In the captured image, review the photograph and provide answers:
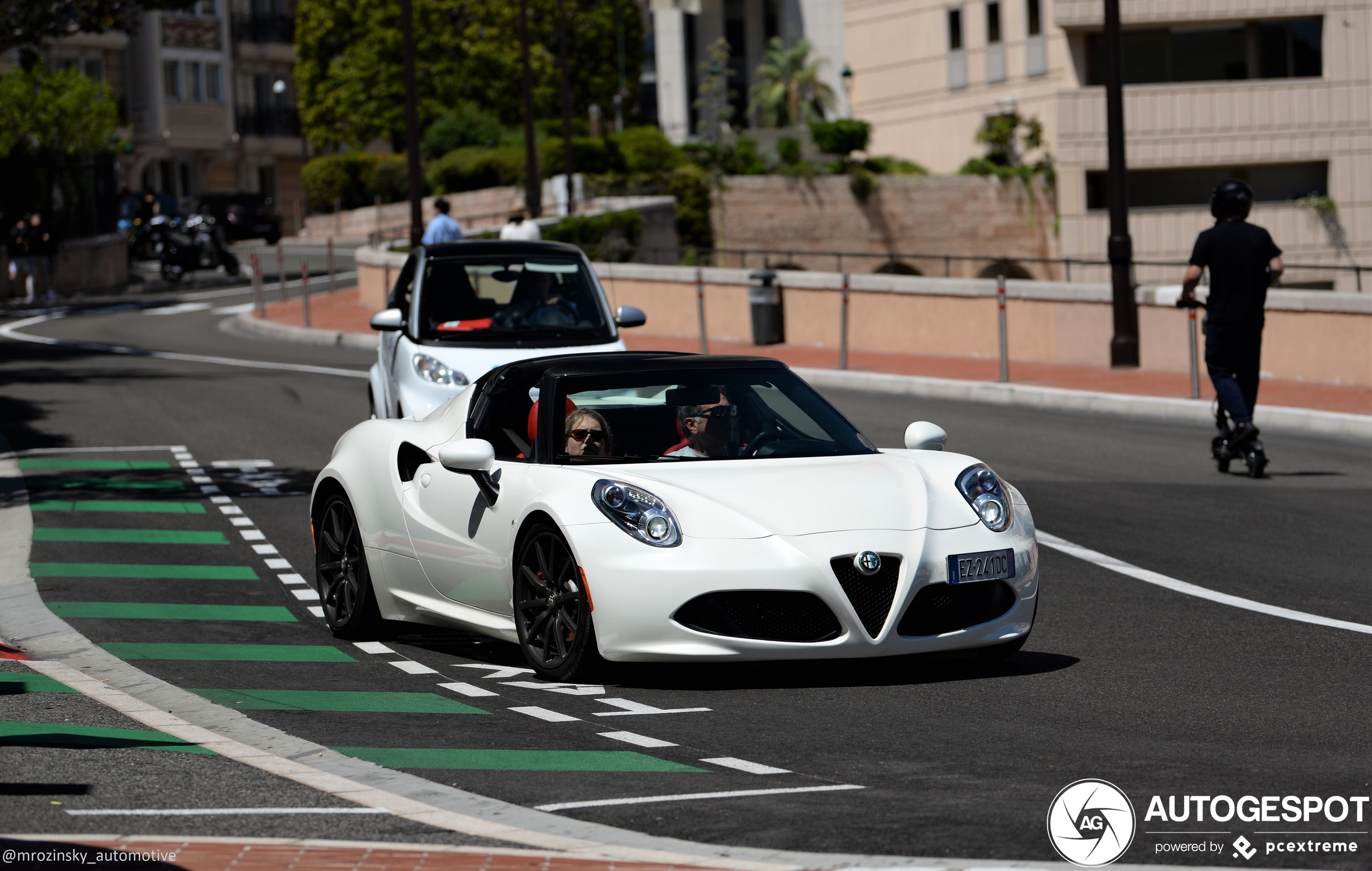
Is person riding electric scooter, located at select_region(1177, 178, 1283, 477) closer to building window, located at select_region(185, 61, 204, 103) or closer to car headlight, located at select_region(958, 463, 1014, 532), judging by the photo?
car headlight, located at select_region(958, 463, 1014, 532)

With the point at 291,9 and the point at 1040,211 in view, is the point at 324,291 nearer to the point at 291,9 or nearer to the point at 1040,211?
the point at 1040,211

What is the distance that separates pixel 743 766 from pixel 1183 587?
4.33 metres

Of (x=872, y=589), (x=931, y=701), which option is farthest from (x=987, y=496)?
(x=931, y=701)

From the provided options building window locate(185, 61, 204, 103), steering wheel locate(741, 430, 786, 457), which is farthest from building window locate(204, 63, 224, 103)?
steering wheel locate(741, 430, 786, 457)

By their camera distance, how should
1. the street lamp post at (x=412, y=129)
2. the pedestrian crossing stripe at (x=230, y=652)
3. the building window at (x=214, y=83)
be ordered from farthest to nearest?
the building window at (x=214, y=83) < the street lamp post at (x=412, y=129) < the pedestrian crossing stripe at (x=230, y=652)

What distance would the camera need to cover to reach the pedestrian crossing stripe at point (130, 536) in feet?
39.7

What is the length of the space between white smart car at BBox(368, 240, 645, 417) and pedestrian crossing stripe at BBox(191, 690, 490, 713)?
22.0ft

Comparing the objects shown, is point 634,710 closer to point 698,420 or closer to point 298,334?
point 698,420

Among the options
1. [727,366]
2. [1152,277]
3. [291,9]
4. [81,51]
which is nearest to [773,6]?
[291,9]

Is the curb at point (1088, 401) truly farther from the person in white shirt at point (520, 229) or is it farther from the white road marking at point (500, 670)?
the white road marking at point (500, 670)

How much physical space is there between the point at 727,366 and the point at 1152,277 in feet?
164

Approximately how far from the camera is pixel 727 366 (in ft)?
27.9

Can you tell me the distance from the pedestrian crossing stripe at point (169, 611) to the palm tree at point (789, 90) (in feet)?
289

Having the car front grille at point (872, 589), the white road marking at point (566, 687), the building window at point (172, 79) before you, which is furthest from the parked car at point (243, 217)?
the car front grille at point (872, 589)
